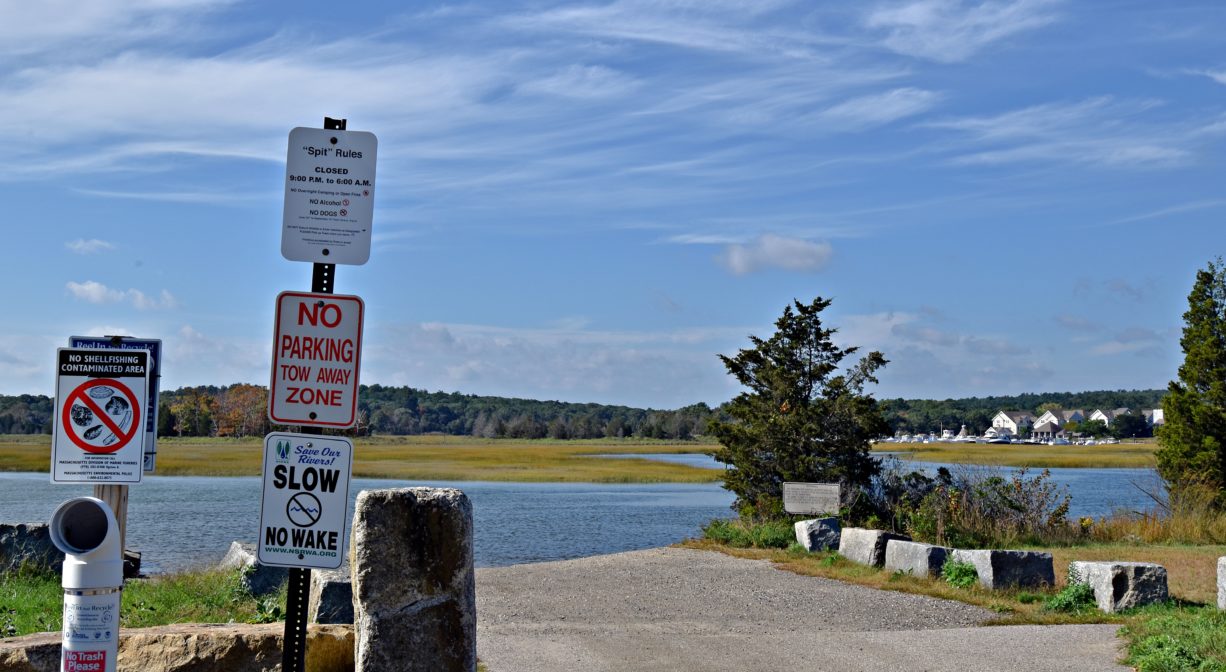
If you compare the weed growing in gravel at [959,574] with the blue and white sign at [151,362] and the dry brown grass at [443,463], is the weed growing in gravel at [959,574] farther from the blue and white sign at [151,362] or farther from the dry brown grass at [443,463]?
the dry brown grass at [443,463]

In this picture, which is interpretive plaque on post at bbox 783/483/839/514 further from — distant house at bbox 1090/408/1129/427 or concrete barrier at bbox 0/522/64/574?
distant house at bbox 1090/408/1129/427

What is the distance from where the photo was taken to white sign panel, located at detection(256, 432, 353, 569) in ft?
17.1

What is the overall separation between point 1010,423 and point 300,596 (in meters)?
122

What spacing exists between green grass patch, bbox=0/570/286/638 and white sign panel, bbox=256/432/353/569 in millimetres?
4650

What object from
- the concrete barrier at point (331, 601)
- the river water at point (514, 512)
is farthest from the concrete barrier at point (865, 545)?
the concrete barrier at point (331, 601)

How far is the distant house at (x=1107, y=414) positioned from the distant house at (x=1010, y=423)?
20.5 ft

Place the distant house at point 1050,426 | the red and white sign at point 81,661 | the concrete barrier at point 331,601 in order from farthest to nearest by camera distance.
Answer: the distant house at point 1050,426
the concrete barrier at point 331,601
the red and white sign at point 81,661

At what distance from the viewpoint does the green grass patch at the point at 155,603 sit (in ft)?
32.5

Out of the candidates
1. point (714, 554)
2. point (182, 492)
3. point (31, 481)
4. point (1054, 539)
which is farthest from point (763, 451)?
point (31, 481)

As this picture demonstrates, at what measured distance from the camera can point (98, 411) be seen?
18.1ft

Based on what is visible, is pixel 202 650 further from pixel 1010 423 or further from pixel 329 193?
pixel 1010 423

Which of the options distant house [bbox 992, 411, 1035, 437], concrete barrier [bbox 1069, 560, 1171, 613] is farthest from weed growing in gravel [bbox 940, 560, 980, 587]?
distant house [bbox 992, 411, 1035, 437]

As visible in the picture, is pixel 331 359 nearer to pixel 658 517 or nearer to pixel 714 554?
pixel 714 554

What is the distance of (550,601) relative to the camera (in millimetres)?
13391
